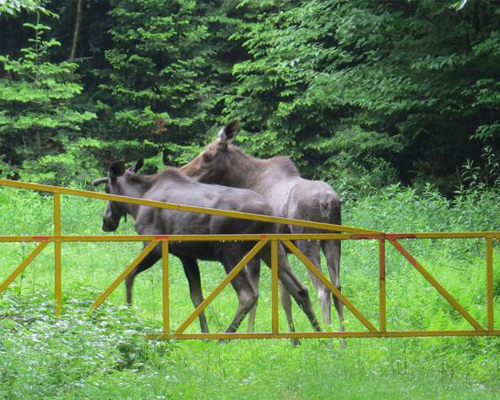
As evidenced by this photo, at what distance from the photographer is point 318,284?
10609 mm

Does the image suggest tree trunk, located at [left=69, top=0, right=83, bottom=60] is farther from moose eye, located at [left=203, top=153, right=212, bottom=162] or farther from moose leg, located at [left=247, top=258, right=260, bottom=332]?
moose leg, located at [left=247, top=258, right=260, bottom=332]

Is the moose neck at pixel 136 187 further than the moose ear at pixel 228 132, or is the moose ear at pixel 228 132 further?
the moose ear at pixel 228 132

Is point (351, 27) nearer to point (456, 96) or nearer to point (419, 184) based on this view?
point (456, 96)

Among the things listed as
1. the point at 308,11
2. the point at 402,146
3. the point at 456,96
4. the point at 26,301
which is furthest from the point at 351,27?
the point at 26,301

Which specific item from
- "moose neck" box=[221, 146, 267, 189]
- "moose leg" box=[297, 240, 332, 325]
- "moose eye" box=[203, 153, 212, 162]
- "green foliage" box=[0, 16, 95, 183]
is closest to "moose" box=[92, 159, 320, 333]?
"moose leg" box=[297, 240, 332, 325]

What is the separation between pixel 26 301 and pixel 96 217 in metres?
10.0

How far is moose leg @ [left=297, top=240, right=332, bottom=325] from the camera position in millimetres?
10281

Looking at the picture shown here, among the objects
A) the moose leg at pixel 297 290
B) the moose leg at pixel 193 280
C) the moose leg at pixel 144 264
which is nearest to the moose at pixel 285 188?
the moose leg at pixel 297 290

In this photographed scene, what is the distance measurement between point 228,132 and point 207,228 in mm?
2663

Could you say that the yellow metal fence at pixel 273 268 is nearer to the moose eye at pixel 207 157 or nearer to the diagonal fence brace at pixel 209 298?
the diagonal fence brace at pixel 209 298

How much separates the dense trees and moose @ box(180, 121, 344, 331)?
16.2 ft

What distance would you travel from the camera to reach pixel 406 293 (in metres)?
11.7

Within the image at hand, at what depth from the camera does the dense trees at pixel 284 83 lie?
1702 centimetres

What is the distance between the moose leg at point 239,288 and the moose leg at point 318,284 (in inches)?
36.6
